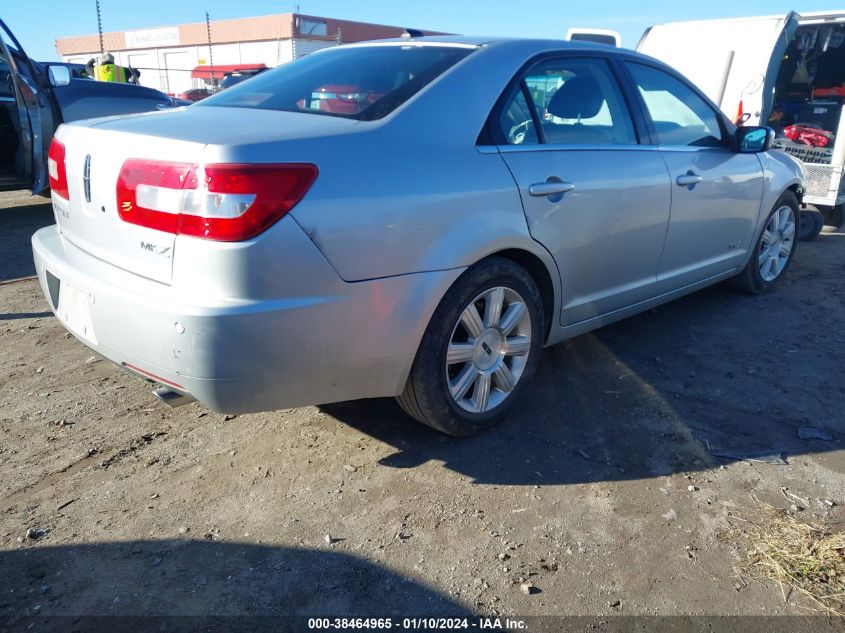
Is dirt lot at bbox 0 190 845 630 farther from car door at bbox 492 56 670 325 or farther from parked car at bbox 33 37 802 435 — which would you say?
car door at bbox 492 56 670 325

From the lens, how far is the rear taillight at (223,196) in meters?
2.14

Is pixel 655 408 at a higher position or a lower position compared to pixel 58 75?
lower

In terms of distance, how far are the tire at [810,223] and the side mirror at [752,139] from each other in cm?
357

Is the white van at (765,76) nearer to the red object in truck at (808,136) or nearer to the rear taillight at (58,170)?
the red object in truck at (808,136)

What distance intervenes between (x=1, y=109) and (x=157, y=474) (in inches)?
234

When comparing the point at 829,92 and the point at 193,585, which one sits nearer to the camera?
the point at 193,585

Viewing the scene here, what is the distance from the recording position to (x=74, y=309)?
2.67 m

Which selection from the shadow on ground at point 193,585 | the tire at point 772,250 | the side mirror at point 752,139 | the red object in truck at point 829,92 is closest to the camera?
the shadow on ground at point 193,585

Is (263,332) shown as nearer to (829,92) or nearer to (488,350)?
(488,350)

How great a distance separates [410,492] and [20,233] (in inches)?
237

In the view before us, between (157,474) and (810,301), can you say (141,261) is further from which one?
(810,301)

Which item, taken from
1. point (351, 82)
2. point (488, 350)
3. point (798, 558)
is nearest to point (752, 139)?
point (488, 350)

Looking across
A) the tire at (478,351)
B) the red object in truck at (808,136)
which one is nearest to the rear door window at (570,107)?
the tire at (478,351)

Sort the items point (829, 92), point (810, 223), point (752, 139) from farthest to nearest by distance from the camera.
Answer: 1. point (829, 92)
2. point (810, 223)
3. point (752, 139)
